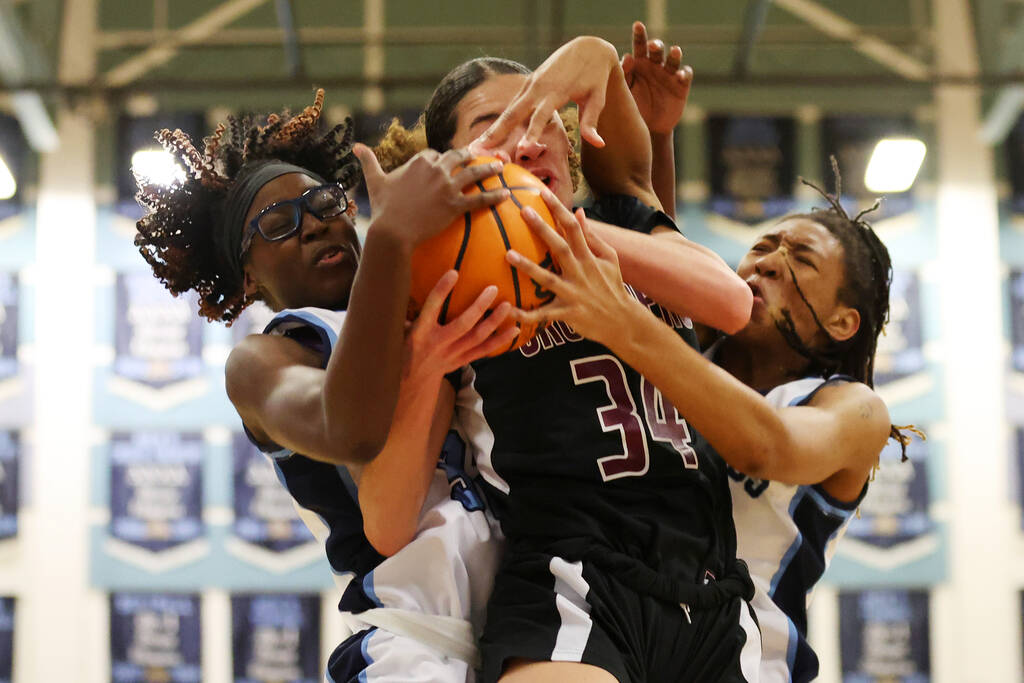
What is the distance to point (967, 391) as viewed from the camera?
6375mm

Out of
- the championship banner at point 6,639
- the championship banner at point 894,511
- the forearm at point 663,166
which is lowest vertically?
the championship banner at point 6,639

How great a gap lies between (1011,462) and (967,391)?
519 mm

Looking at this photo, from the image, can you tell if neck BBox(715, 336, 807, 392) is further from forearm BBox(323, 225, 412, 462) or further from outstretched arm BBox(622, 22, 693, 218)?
forearm BBox(323, 225, 412, 462)

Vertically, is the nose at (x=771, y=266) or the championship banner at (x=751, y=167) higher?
the championship banner at (x=751, y=167)

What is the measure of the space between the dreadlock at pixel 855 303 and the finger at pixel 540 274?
1.02m

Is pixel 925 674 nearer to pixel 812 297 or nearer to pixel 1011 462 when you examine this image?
pixel 1011 462

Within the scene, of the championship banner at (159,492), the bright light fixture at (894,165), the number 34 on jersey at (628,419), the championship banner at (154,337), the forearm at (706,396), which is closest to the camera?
the forearm at (706,396)

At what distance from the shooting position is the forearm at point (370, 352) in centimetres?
152

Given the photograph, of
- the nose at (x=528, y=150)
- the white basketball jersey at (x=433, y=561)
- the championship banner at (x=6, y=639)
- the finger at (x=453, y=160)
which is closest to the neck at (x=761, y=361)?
the white basketball jersey at (x=433, y=561)

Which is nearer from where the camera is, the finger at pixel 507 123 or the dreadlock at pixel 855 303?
the finger at pixel 507 123

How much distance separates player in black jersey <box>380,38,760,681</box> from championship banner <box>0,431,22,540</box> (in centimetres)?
526

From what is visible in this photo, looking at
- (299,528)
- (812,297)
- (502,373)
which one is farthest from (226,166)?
(299,528)

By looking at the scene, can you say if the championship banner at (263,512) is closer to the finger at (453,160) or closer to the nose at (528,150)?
the nose at (528,150)

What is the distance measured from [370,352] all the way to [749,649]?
3.47 ft
